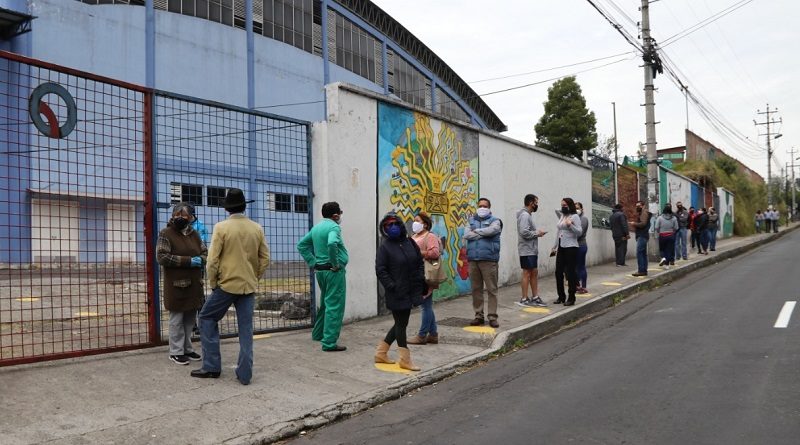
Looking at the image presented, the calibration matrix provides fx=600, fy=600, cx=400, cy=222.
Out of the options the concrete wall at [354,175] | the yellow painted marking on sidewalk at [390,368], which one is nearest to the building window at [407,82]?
the concrete wall at [354,175]

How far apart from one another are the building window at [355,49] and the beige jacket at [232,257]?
29.1m

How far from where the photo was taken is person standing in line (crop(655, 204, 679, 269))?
15.2 m

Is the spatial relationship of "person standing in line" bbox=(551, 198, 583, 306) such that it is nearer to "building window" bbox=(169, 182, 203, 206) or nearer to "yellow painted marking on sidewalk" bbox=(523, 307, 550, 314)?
"yellow painted marking on sidewalk" bbox=(523, 307, 550, 314)

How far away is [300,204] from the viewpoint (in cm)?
809

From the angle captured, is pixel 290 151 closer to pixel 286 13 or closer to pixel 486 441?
pixel 486 441

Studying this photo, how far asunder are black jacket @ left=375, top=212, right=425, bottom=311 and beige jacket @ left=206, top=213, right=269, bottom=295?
131 centimetres

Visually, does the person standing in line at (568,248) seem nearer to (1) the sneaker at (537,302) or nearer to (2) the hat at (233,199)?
(1) the sneaker at (537,302)

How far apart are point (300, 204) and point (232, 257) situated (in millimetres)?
2813

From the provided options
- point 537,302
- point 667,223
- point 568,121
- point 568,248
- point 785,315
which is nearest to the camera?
point 785,315

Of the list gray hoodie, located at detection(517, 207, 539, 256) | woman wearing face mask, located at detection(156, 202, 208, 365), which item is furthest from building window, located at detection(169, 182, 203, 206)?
gray hoodie, located at detection(517, 207, 539, 256)

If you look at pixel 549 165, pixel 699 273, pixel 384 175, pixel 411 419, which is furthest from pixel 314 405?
pixel 699 273

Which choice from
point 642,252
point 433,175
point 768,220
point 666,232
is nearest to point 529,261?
point 433,175

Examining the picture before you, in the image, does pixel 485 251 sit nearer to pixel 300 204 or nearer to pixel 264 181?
pixel 300 204

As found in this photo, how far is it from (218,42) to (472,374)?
2362 cm
